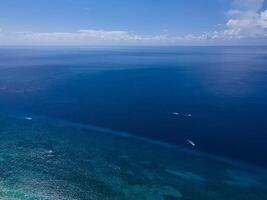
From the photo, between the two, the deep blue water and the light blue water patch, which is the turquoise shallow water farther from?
the deep blue water

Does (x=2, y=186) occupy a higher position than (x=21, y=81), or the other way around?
(x=21, y=81)

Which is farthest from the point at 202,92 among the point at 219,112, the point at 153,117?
the point at 153,117

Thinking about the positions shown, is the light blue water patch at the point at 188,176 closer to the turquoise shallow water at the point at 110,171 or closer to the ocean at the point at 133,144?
the turquoise shallow water at the point at 110,171

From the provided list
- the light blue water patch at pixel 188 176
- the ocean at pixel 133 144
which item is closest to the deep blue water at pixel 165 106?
the ocean at pixel 133 144

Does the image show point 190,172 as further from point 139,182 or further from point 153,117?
point 153,117

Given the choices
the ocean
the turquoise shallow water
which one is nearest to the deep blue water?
the ocean

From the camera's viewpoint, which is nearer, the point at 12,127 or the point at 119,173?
the point at 119,173
